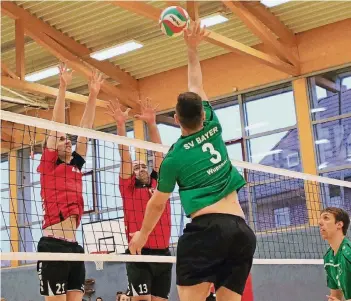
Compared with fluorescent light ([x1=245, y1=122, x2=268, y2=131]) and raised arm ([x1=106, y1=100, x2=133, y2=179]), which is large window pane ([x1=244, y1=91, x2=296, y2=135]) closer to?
fluorescent light ([x1=245, y1=122, x2=268, y2=131])

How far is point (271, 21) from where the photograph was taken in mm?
14109

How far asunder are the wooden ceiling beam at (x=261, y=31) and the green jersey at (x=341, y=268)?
7.87m

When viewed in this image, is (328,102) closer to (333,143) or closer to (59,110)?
(333,143)

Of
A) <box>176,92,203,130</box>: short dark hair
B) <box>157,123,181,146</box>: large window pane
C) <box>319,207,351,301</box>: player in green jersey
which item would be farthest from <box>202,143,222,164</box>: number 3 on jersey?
<box>157,123,181,146</box>: large window pane

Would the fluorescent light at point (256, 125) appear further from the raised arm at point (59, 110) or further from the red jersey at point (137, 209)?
the raised arm at point (59, 110)

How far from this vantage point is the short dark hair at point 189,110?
12.0ft

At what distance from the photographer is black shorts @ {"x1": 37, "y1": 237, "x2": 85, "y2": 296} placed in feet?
17.6

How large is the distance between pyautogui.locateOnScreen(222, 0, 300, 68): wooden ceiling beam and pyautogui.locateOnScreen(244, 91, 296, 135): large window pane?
2.89 ft

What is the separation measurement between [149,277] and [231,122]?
31.7 ft

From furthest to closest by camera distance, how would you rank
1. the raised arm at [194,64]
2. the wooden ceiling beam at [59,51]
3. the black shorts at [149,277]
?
the wooden ceiling beam at [59,51]
the black shorts at [149,277]
the raised arm at [194,64]

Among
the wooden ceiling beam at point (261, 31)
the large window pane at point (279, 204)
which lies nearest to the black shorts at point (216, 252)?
the wooden ceiling beam at point (261, 31)

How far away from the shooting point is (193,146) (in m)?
3.75

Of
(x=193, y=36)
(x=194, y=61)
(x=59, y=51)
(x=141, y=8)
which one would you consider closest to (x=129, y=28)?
(x=59, y=51)

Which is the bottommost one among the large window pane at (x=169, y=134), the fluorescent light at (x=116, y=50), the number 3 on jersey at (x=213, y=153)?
the number 3 on jersey at (x=213, y=153)
